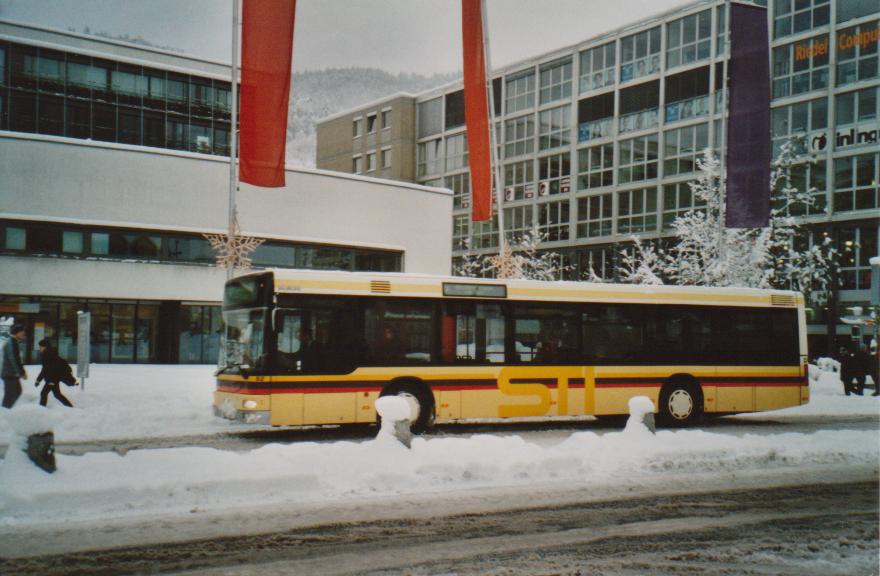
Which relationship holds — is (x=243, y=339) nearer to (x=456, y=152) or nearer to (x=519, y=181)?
(x=519, y=181)

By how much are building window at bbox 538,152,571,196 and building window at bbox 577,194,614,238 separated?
2060 millimetres

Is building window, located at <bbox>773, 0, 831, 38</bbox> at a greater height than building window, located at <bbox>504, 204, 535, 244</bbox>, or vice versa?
building window, located at <bbox>773, 0, 831, 38</bbox>

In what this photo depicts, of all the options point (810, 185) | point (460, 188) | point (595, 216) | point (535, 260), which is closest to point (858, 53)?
point (810, 185)

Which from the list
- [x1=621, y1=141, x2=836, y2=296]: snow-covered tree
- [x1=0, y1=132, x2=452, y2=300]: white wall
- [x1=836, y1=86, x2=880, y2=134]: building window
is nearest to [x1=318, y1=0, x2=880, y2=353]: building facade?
[x1=836, y1=86, x2=880, y2=134]: building window

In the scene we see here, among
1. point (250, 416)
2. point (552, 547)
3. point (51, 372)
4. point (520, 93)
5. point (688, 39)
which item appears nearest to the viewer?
point (552, 547)

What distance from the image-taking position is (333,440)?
14.0 m

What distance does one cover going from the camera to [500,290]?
1527 centimetres

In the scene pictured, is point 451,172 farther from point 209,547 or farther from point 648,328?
point 209,547

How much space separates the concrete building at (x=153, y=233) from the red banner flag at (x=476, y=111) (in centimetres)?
1758

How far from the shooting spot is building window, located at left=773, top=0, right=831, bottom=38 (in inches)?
1736

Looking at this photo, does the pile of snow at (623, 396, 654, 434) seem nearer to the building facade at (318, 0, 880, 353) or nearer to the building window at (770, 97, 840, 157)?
the building facade at (318, 0, 880, 353)

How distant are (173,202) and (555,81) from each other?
32.9 m

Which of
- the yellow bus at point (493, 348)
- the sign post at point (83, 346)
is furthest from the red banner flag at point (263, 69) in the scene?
the yellow bus at point (493, 348)

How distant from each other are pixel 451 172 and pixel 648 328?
54121mm
